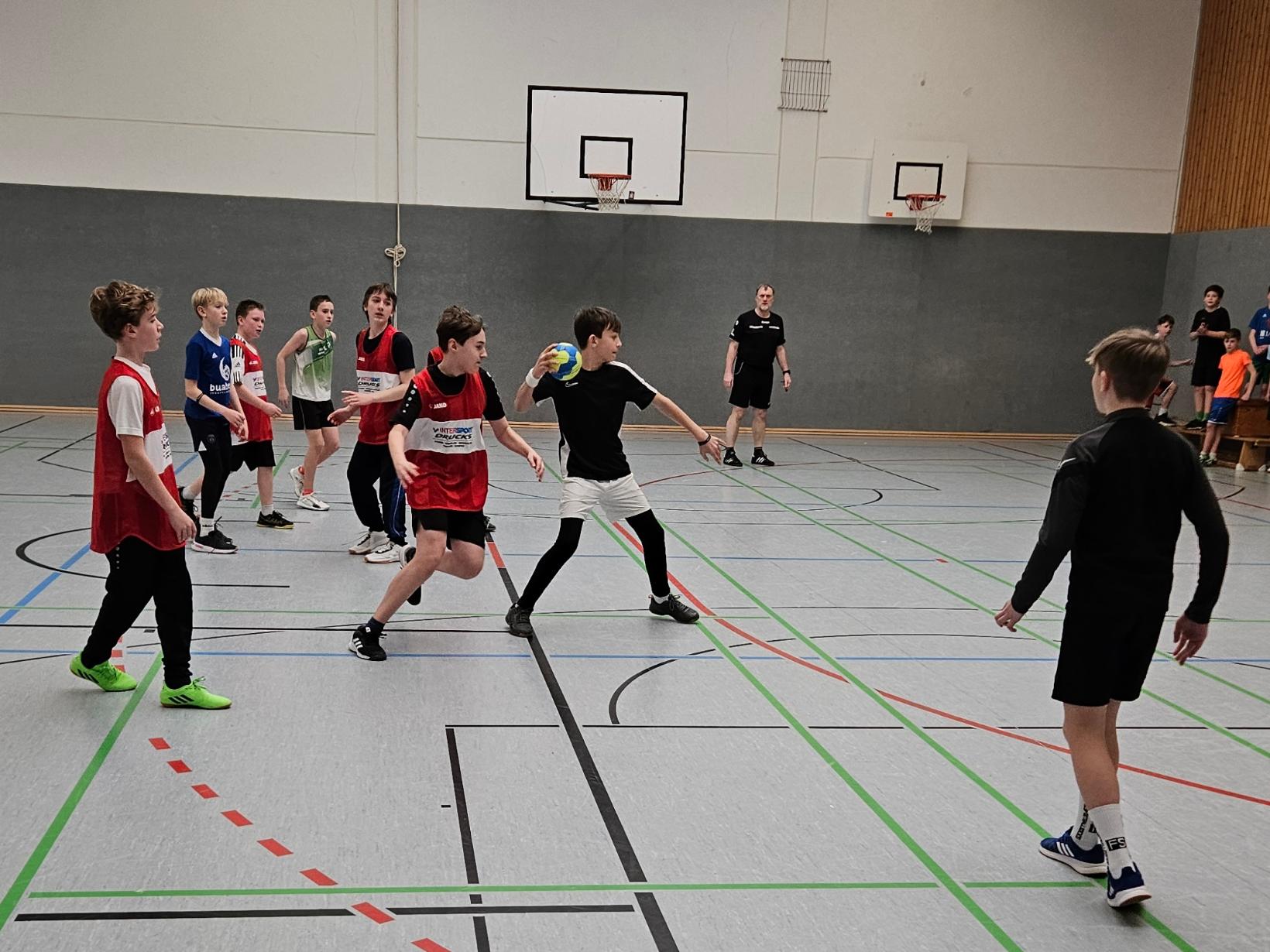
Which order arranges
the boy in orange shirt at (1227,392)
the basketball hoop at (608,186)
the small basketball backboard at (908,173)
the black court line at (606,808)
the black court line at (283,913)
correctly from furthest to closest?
the small basketball backboard at (908,173), the basketball hoop at (608,186), the boy in orange shirt at (1227,392), the black court line at (606,808), the black court line at (283,913)

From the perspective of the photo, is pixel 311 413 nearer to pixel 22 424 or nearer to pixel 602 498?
pixel 602 498

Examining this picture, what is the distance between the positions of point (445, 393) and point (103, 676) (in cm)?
197

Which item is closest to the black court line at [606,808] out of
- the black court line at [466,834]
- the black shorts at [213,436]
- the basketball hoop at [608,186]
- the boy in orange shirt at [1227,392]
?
the black court line at [466,834]

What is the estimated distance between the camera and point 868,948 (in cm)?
284

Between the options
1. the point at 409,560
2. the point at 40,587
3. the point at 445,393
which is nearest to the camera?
the point at 445,393

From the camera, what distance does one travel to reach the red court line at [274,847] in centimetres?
318

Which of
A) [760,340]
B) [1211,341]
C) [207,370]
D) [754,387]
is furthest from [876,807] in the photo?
[1211,341]

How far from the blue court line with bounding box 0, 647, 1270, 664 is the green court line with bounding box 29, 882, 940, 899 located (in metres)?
2.12

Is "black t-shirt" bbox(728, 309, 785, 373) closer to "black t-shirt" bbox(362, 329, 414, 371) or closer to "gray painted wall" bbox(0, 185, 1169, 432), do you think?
"gray painted wall" bbox(0, 185, 1169, 432)

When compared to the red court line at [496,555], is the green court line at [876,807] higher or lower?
higher

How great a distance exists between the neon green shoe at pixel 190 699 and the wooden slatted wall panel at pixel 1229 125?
609 inches

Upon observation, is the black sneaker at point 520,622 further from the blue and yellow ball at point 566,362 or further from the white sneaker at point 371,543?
the white sneaker at point 371,543

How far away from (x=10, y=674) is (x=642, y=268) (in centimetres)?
1212

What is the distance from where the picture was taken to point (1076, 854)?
3346 millimetres
